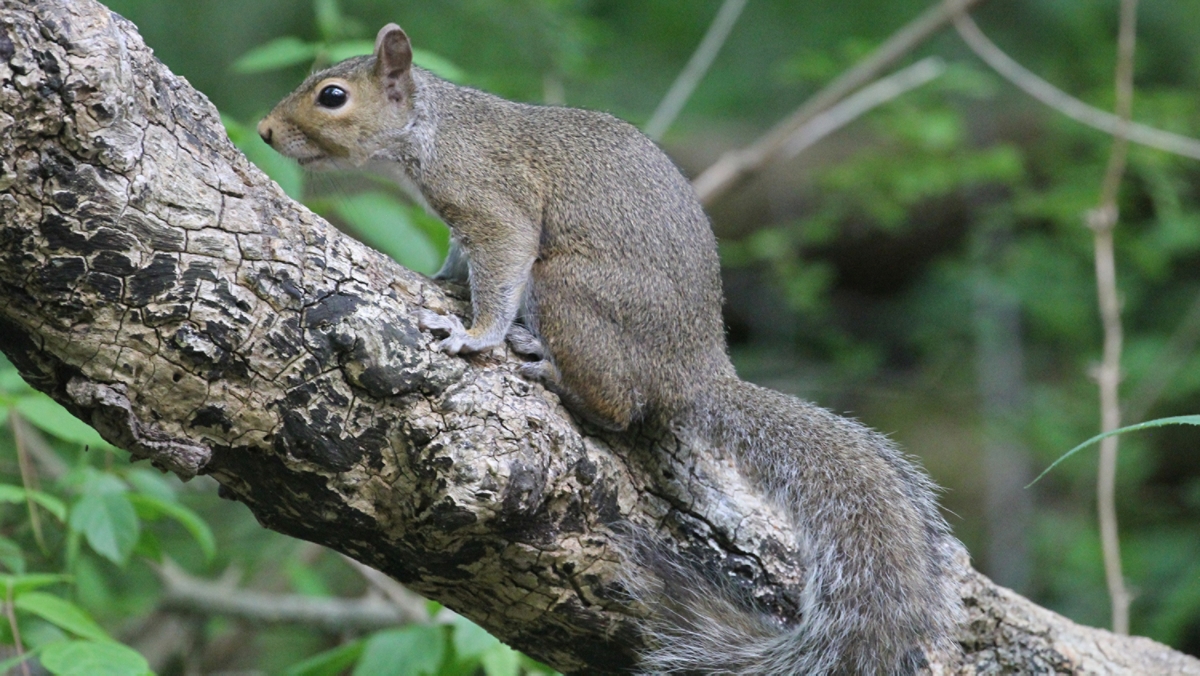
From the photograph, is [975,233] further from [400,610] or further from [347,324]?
[347,324]

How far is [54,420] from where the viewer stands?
208cm

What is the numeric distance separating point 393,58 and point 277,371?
116cm

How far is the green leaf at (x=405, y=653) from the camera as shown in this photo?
221cm

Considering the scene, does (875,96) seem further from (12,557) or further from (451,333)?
(12,557)

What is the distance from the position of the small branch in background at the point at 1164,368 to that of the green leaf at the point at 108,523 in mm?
4017

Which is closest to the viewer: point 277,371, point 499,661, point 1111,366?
point 277,371

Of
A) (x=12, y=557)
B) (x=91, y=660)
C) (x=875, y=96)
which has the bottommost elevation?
(x=91, y=660)

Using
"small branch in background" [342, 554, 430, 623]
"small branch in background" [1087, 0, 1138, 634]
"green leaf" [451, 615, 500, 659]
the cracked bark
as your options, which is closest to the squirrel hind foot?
the cracked bark

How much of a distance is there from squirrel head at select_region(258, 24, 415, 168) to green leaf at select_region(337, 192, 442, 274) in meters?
0.14

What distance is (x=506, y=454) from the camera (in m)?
1.80

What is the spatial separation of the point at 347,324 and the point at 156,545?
112 centimetres

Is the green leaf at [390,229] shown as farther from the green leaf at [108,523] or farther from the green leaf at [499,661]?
the green leaf at [499,661]

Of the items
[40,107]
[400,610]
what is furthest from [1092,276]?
[40,107]

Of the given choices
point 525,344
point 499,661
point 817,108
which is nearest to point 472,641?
point 499,661
